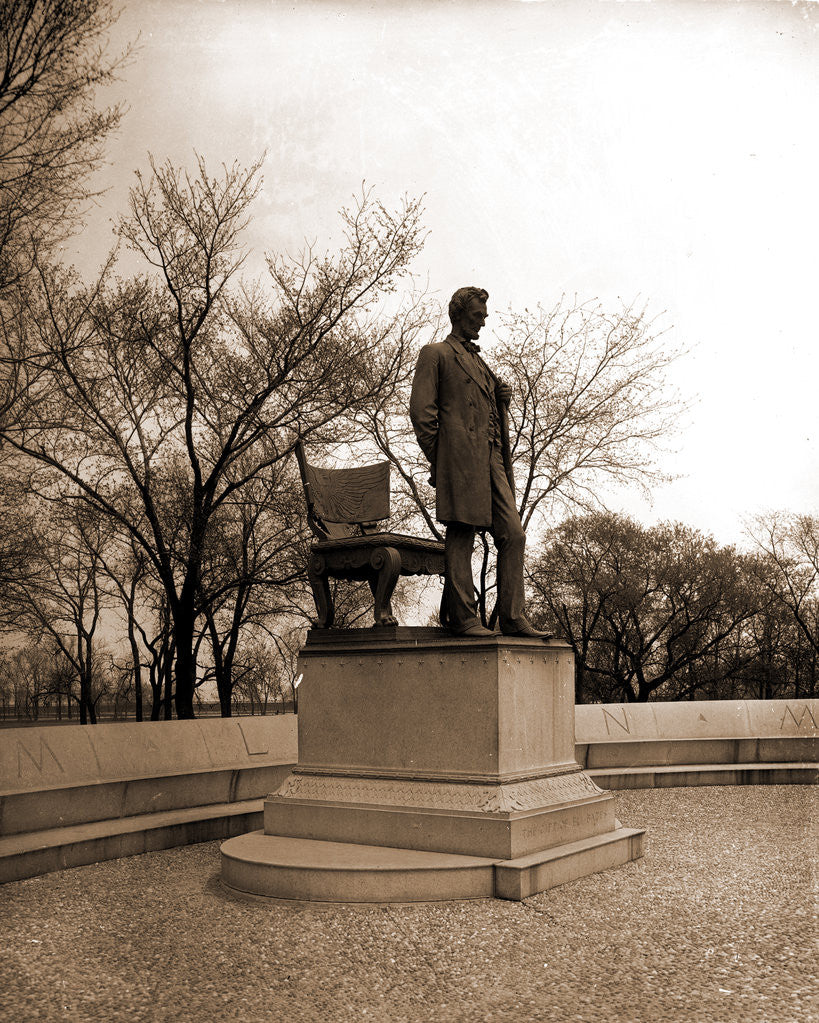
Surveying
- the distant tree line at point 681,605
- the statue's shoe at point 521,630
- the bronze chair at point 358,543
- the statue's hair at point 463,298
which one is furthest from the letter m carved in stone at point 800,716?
the distant tree line at point 681,605

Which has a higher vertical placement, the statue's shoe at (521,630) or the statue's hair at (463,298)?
the statue's hair at (463,298)

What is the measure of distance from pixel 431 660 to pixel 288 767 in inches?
146

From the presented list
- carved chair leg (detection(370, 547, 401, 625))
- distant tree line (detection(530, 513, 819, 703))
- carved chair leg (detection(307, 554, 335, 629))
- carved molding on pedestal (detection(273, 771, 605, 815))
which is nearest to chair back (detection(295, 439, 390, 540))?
carved chair leg (detection(307, 554, 335, 629))

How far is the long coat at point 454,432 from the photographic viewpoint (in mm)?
6645

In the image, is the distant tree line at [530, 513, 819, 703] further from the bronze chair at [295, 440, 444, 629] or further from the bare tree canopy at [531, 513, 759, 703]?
the bronze chair at [295, 440, 444, 629]

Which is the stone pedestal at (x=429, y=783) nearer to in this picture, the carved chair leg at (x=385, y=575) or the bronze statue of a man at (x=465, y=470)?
the carved chair leg at (x=385, y=575)

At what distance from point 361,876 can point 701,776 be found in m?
7.45

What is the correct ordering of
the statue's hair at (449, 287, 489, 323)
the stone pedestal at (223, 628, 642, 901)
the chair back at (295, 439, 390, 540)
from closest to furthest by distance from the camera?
the stone pedestal at (223, 628, 642, 901) → the statue's hair at (449, 287, 489, 323) → the chair back at (295, 439, 390, 540)

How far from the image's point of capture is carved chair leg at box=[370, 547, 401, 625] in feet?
21.8

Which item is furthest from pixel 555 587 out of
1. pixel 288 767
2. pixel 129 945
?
pixel 129 945

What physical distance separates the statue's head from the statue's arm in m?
0.40

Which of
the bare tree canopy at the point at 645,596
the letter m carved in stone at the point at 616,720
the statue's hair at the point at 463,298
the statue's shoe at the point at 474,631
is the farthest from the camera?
the bare tree canopy at the point at 645,596

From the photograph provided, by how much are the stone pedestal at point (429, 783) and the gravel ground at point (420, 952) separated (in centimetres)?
18

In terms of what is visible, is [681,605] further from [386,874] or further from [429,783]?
[386,874]
